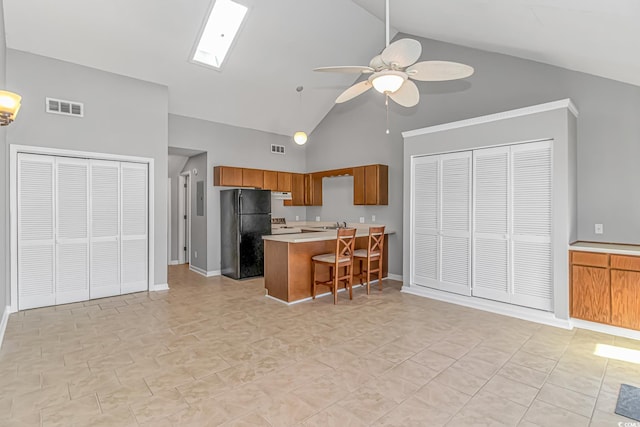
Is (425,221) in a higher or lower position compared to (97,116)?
lower

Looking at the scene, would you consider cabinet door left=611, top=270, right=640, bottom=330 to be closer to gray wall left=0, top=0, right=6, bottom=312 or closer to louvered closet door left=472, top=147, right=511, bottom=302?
louvered closet door left=472, top=147, right=511, bottom=302

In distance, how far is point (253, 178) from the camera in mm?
6934

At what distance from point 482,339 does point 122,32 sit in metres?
5.78

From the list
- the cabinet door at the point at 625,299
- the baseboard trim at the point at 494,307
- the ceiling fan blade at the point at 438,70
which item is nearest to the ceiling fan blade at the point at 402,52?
the ceiling fan blade at the point at 438,70

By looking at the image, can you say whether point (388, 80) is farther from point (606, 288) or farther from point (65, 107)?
point (65, 107)

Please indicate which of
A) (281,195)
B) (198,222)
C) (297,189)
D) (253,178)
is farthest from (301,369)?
(297,189)

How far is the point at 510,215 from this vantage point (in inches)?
164

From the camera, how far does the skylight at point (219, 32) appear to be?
4719mm

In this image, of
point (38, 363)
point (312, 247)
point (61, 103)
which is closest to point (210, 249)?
point (312, 247)

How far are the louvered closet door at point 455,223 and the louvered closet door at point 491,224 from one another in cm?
11

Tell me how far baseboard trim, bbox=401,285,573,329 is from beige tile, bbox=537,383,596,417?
1580 mm

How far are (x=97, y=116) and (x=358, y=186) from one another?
14.8ft

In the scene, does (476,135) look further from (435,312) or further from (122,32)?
(122,32)

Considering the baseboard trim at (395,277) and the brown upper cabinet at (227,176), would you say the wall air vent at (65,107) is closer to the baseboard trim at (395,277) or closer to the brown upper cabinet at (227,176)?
the brown upper cabinet at (227,176)
